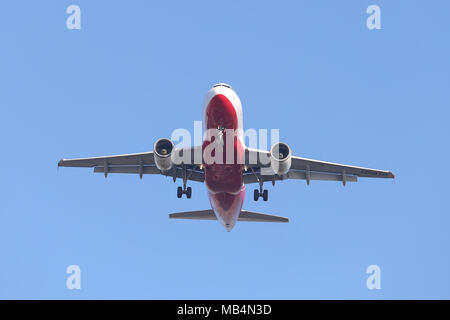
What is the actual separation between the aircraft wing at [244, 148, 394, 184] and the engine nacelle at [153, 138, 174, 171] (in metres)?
3.99

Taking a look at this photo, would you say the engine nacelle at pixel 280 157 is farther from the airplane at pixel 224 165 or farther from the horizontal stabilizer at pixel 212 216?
the horizontal stabilizer at pixel 212 216

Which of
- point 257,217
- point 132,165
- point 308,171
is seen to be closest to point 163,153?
point 132,165

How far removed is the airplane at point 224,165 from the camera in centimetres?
3391

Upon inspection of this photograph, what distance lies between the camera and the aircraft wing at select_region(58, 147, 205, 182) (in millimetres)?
38656

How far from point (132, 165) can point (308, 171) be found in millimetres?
9596

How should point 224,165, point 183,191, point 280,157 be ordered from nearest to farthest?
point 224,165
point 280,157
point 183,191

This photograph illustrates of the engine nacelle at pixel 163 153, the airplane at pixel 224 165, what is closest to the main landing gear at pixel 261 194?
the airplane at pixel 224 165

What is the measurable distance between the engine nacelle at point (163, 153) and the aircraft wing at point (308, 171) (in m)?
3.99

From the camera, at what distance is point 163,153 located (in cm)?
3491

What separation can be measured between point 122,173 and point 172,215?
151 inches

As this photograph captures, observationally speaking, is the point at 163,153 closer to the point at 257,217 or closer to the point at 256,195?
the point at 256,195

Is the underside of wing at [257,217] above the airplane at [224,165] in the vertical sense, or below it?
below
